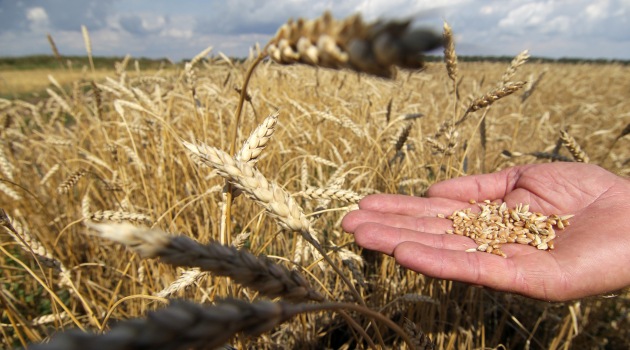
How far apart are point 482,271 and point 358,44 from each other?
122cm

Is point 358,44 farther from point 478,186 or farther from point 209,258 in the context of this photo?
point 478,186

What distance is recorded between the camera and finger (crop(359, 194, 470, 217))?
1884mm

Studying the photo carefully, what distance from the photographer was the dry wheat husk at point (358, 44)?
501 millimetres

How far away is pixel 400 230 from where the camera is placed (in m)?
1.62

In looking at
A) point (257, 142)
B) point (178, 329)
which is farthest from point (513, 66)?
point (178, 329)

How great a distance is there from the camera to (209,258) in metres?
0.51

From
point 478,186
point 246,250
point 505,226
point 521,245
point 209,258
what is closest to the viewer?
point 209,258

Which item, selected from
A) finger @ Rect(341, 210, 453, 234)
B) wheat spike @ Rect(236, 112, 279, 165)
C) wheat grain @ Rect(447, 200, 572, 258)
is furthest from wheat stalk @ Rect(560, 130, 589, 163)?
wheat spike @ Rect(236, 112, 279, 165)

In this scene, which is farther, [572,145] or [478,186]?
[478,186]

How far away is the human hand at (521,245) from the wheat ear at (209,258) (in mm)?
923

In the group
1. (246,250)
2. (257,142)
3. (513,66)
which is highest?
(513,66)

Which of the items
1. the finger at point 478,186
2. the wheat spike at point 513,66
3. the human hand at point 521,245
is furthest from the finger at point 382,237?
the wheat spike at point 513,66

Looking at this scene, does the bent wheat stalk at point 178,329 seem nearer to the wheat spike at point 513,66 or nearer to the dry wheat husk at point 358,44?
the dry wheat husk at point 358,44

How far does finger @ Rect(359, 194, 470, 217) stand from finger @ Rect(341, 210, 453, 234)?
0.15ft
